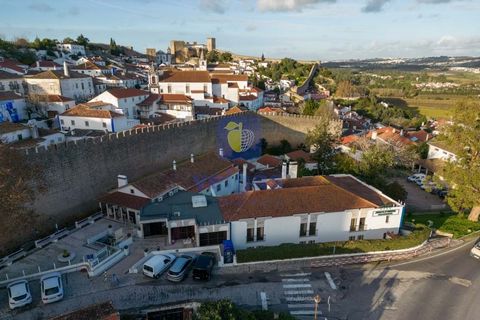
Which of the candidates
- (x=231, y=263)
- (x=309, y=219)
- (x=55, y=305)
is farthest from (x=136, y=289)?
(x=309, y=219)

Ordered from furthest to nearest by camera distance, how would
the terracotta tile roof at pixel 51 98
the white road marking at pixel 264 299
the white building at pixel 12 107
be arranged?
the terracotta tile roof at pixel 51 98 < the white building at pixel 12 107 < the white road marking at pixel 264 299

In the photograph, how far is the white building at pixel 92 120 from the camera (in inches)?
1383

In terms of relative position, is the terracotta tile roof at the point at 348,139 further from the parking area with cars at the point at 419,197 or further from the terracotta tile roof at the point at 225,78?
the terracotta tile roof at the point at 225,78

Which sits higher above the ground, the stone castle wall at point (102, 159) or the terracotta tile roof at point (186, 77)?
the terracotta tile roof at point (186, 77)

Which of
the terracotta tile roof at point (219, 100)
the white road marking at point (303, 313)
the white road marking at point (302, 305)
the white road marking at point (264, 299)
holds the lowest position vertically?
the white road marking at point (303, 313)

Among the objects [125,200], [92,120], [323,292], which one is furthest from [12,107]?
[323,292]

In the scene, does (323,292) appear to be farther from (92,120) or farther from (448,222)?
(92,120)

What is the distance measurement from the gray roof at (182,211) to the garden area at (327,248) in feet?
8.36

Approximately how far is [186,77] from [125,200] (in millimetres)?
35499

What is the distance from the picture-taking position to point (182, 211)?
19.5 m

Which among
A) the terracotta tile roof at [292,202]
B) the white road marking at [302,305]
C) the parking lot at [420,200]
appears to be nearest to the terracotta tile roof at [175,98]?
the terracotta tile roof at [292,202]

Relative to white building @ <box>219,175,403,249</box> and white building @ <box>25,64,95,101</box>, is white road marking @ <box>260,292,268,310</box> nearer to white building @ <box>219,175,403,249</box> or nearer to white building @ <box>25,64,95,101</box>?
white building @ <box>219,175,403,249</box>

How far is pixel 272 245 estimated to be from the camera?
19094mm

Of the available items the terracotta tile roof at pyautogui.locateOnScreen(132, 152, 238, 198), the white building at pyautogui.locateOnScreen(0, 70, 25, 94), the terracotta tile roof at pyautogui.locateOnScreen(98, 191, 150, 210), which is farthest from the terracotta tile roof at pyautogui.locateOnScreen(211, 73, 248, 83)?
the terracotta tile roof at pyautogui.locateOnScreen(98, 191, 150, 210)
